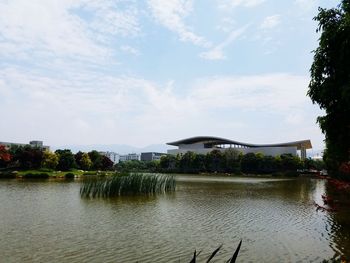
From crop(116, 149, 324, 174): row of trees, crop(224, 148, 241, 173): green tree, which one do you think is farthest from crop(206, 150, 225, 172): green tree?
crop(224, 148, 241, 173): green tree

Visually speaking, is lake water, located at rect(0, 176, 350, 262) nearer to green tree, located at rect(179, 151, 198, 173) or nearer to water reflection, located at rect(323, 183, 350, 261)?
water reflection, located at rect(323, 183, 350, 261)

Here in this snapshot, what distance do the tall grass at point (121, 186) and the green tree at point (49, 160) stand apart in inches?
1470

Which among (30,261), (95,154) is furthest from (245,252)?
(95,154)

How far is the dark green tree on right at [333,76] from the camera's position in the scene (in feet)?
37.4

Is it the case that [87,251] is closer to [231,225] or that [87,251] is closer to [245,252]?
[245,252]

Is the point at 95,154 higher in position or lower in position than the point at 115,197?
higher

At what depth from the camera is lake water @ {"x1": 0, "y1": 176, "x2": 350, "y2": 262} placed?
31.3 ft

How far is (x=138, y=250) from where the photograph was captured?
32.4 feet

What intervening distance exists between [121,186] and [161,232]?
1177 cm

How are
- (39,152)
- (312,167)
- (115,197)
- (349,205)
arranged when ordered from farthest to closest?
(312,167) → (39,152) → (115,197) → (349,205)

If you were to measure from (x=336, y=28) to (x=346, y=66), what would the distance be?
4.38 feet

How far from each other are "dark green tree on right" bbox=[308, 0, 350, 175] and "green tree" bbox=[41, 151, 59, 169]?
173ft

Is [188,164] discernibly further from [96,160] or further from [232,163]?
[96,160]

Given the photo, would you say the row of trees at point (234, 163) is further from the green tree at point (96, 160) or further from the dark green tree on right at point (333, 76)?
the dark green tree on right at point (333, 76)
